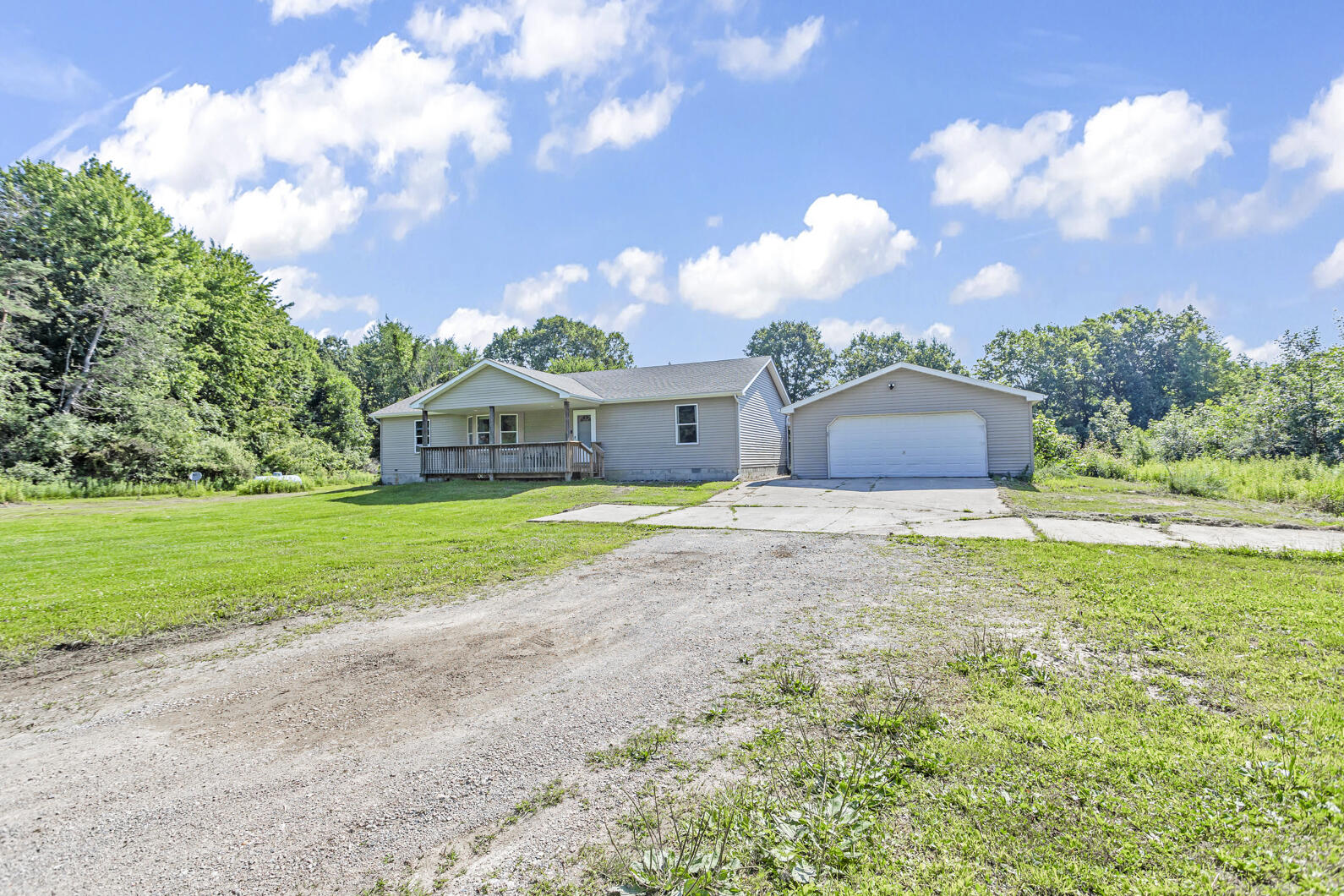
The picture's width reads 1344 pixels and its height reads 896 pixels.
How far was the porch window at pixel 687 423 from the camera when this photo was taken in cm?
1995

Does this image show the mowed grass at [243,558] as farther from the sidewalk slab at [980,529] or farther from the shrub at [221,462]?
the shrub at [221,462]

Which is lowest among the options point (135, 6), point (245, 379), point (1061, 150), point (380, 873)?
point (380, 873)

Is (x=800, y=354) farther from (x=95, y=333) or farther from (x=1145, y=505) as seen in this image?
(x=95, y=333)

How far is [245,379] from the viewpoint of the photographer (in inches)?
1122

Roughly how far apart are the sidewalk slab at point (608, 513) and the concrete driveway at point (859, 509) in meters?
0.43

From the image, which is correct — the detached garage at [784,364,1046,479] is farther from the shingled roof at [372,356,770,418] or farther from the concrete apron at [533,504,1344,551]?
the concrete apron at [533,504,1344,551]

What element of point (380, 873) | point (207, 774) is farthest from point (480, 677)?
point (380, 873)

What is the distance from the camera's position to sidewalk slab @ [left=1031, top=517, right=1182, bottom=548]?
748 centimetres

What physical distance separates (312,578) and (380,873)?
5.09 meters

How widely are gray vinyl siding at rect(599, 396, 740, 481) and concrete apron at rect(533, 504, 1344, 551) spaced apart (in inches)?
270

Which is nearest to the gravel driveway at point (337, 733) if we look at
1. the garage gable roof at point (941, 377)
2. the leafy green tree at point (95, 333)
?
the garage gable roof at point (941, 377)

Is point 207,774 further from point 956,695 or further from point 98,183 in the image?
point 98,183

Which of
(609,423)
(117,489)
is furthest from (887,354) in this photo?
(117,489)

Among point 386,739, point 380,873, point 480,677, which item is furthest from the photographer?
point 480,677
